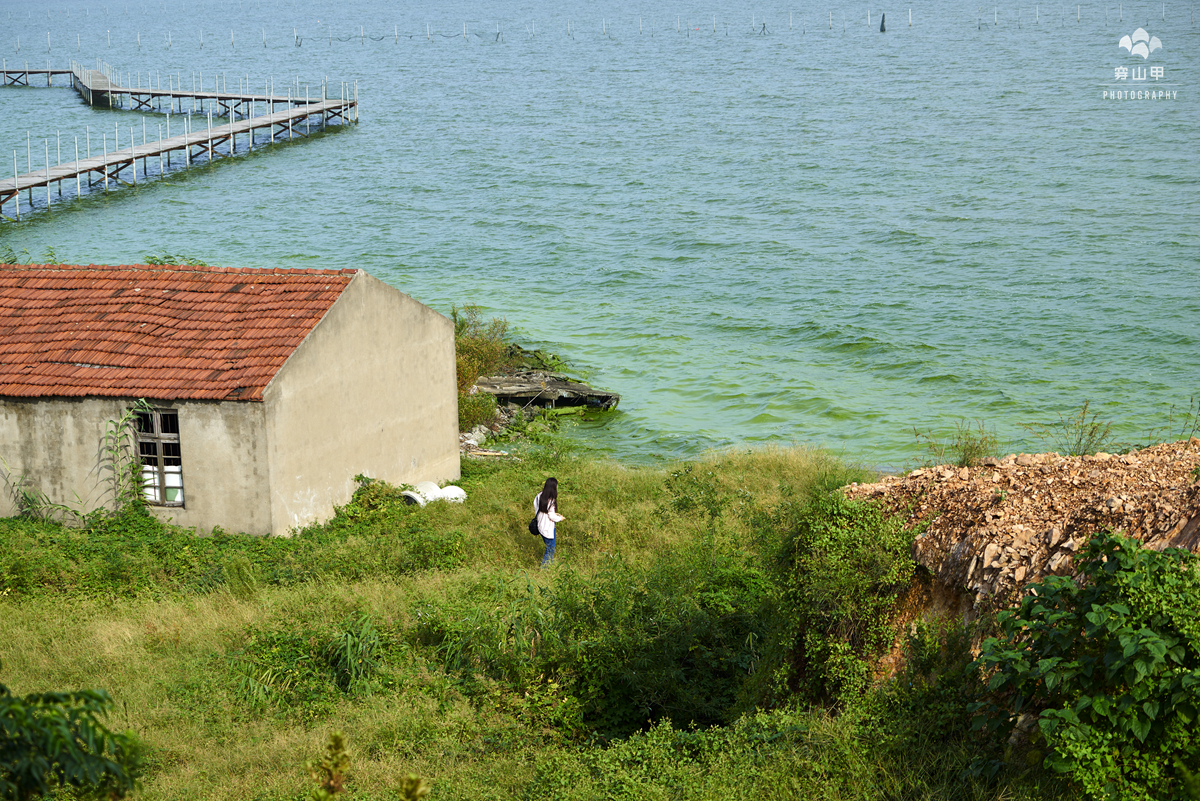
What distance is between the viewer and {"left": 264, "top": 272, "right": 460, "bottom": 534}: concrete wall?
15.9m

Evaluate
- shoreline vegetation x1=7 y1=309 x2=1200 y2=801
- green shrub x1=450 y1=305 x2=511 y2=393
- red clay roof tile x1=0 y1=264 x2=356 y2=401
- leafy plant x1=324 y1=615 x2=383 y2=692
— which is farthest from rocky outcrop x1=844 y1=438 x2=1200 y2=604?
green shrub x1=450 y1=305 x2=511 y2=393

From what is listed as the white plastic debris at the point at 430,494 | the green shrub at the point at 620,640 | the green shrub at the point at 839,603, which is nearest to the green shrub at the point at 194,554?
the white plastic debris at the point at 430,494

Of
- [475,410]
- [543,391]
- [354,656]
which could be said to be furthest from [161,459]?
[543,391]

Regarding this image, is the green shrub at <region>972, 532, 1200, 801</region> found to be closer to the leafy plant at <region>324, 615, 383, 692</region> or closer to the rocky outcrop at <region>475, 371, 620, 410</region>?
the leafy plant at <region>324, 615, 383, 692</region>

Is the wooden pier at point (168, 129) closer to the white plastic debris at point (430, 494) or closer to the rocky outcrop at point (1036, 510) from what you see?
the white plastic debris at point (430, 494)

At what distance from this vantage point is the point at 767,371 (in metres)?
31.0

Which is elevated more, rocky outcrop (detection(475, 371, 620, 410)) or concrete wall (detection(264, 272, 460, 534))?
concrete wall (detection(264, 272, 460, 534))

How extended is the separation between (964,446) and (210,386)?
1261 cm

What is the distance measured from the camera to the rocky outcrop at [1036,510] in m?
8.41

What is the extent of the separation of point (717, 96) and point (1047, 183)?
31.6 meters

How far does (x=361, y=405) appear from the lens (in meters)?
17.5

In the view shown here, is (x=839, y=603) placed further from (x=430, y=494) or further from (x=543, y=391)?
(x=543, y=391)

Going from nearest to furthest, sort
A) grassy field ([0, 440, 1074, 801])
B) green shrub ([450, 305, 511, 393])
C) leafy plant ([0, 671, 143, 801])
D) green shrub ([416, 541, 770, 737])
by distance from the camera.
A: leafy plant ([0, 671, 143, 801]) → grassy field ([0, 440, 1074, 801]) → green shrub ([416, 541, 770, 737]) → green shrub ([450, 305, 511, 393])

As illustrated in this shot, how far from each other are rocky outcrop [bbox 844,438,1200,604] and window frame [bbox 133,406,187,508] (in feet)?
35.2
